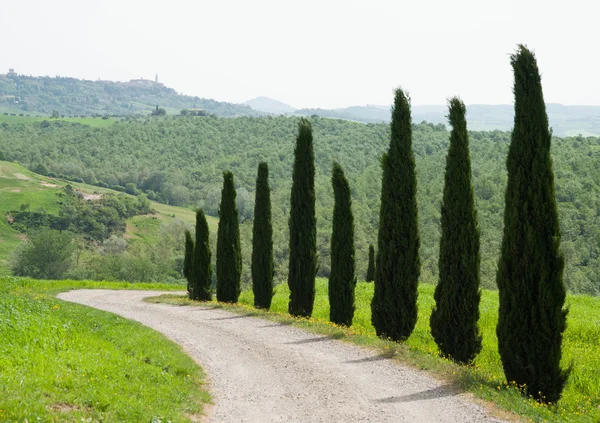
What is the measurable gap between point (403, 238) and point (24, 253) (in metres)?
69.6

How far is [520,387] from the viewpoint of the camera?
534 inches

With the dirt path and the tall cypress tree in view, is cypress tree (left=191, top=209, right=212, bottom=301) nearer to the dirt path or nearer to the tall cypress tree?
the dirt path

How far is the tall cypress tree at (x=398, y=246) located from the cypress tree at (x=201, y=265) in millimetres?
16147

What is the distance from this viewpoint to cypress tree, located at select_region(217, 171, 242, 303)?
1266 inches

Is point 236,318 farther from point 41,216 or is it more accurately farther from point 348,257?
point 41,216

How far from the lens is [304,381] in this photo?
13781mm

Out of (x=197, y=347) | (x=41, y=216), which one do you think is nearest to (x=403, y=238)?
(x=197, y=347)

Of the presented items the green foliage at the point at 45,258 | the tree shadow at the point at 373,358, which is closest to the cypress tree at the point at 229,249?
the tree shadow at the point at 373,358

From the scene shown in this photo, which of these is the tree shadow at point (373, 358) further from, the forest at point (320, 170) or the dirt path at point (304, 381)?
the forest at point (320, 170)

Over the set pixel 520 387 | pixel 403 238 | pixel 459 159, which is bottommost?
pixel 520 387

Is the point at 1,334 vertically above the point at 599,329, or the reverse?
the point at 1,334

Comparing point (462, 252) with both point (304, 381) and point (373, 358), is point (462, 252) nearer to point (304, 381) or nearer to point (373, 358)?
point (373, 358)

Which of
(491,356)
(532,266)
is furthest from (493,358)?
(532,266)

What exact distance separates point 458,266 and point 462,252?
1.30 feet
